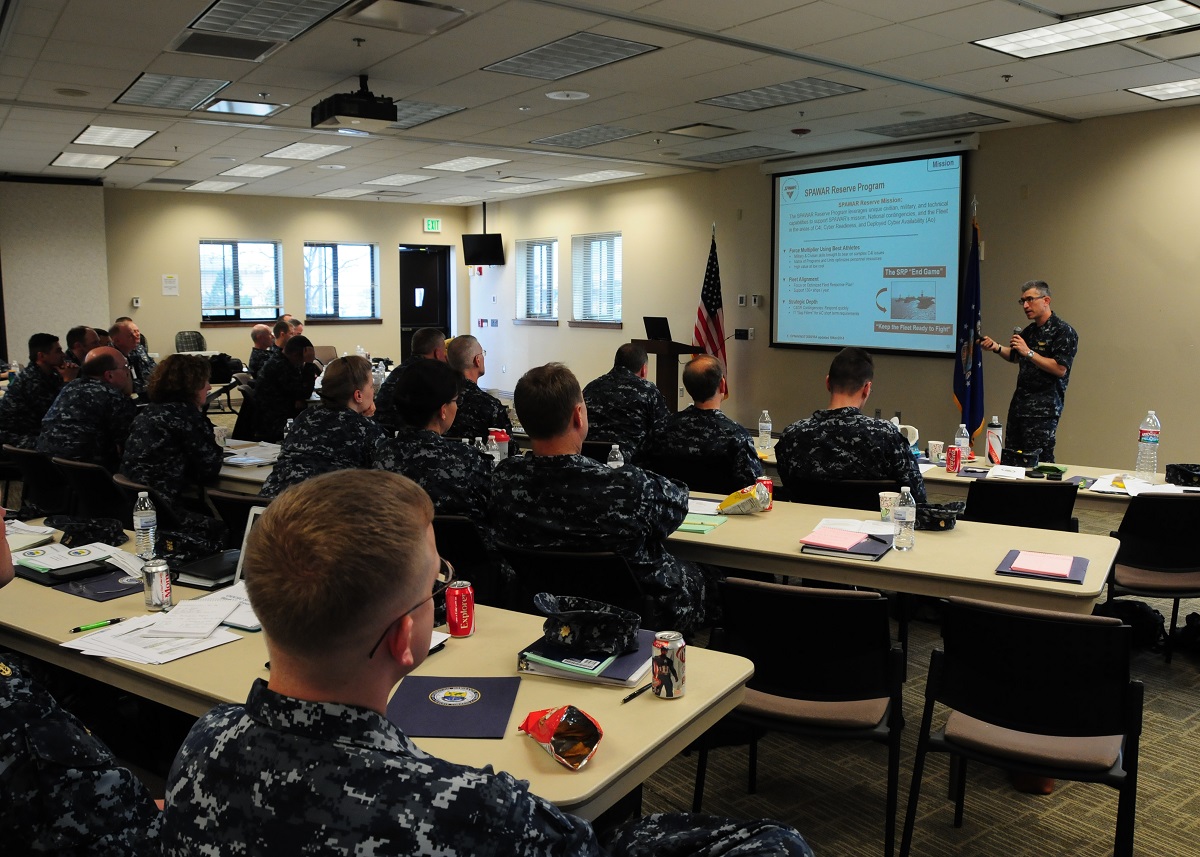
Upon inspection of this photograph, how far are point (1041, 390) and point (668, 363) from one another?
5232mm

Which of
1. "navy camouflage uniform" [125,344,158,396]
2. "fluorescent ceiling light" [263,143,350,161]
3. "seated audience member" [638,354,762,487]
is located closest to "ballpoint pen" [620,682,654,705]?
"seated audience member" [638,354,762,487]

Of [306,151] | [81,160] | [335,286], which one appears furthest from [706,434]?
[335,286]

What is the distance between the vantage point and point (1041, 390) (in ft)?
22.5

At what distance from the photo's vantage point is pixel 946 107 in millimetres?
7918

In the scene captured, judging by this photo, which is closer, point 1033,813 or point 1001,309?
point 1033,813

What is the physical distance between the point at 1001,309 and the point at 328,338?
1069 cm

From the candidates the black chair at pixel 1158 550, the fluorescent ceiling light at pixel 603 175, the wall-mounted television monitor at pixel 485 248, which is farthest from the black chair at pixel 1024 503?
the wall-mounted television monitor at pixel 485 248

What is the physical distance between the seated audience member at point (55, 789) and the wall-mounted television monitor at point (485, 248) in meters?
14.4

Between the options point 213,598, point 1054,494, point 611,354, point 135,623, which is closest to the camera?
point 135,623

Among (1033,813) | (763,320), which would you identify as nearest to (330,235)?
(763,320)

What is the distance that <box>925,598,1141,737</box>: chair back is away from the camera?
2.29 metres

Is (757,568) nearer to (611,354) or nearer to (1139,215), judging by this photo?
(1139,215)

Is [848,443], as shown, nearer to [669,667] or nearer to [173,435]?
[669,667]

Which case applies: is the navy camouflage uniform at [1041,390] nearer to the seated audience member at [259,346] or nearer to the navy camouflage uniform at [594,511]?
the navy camouflage uniform at [594,511]
